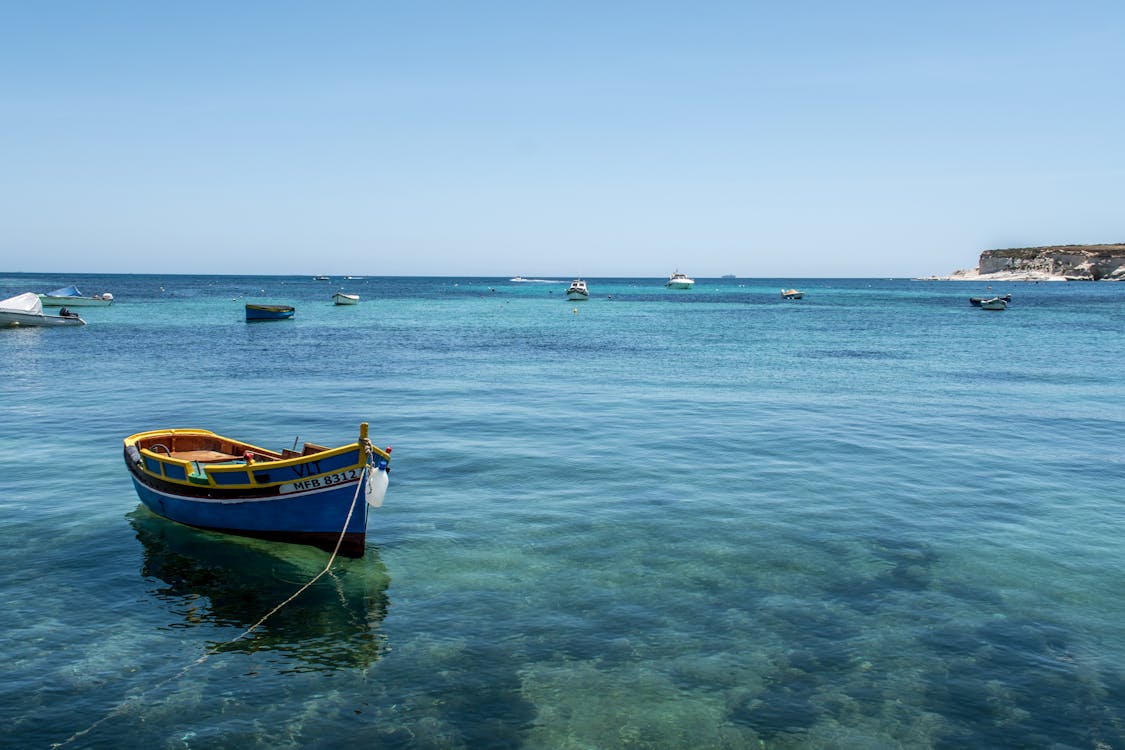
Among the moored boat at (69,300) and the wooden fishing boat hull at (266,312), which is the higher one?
the moored boat at (69,300)

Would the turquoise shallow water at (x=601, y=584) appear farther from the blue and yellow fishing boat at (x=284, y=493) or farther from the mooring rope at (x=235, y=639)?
the blue and yellow fishing boat at (x=284, y=493)

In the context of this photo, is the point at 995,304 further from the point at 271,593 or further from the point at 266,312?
the point at 271,593

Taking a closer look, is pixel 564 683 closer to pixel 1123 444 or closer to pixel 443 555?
pixel 443 555

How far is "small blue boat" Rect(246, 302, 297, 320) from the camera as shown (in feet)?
301

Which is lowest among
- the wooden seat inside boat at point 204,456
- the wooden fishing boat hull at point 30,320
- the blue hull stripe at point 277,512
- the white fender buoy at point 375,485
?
the blue hull stripe at point 277,512

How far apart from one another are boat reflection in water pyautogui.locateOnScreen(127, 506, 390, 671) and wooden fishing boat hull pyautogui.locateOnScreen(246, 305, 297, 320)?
76.5m

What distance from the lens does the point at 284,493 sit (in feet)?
58.7

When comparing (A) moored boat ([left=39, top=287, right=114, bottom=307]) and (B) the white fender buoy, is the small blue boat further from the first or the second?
(B) the white fender buoy

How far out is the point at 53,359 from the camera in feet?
174

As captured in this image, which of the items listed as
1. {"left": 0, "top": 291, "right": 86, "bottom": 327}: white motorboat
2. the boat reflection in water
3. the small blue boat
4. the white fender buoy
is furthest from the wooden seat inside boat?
the small blue boat

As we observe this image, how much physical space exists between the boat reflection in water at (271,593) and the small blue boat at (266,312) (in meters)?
76.5

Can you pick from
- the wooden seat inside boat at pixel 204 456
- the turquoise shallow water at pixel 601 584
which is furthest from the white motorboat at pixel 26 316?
the wooden seat inside boat at pixel 204 456

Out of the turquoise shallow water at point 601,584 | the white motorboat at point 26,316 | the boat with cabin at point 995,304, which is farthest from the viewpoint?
the boat with cabin at point 995,304

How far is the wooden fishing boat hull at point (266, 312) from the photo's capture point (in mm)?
91750
